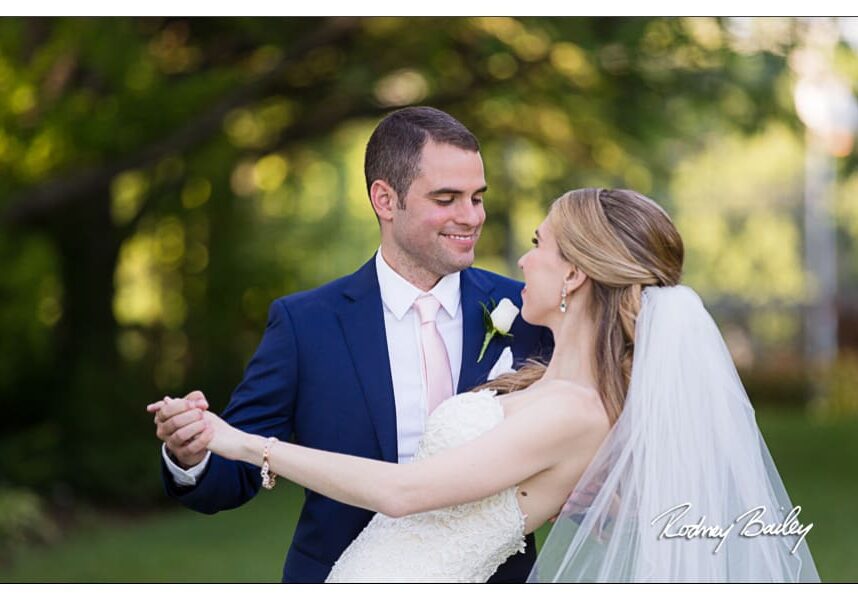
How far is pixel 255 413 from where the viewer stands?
13.1ft

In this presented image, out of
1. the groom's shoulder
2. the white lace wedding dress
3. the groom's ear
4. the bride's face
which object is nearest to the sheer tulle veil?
the white lace wedding dress

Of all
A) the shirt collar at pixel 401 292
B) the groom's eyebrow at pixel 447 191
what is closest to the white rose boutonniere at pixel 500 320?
the shirt collar at pixel 401 292

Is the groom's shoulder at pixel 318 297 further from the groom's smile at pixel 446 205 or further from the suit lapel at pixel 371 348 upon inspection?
the groom's smile at pixel 446 205

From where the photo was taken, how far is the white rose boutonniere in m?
4.05

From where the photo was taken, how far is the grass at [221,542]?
11.1m

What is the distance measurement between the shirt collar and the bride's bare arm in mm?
649

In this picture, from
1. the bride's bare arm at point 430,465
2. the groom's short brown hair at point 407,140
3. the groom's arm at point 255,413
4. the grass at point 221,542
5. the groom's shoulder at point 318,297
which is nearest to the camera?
the bride's bare arm at point 430,465

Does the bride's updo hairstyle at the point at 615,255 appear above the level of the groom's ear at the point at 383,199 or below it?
below

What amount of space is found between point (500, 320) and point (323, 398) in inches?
23.3

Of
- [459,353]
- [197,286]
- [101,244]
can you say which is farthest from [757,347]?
[459,353]

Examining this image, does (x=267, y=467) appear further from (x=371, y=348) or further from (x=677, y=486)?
(x=677, y=486)

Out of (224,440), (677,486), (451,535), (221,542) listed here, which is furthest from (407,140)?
(221,542)

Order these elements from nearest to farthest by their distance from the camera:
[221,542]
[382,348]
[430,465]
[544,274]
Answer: [430,465] → [544,274] → [382,348] → [221,542]

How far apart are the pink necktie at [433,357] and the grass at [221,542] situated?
22.9ft
